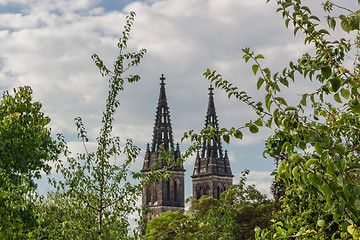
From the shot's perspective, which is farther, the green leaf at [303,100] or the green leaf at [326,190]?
the green leaf at [303,100]

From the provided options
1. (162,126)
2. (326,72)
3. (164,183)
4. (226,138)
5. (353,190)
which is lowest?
(353,190)

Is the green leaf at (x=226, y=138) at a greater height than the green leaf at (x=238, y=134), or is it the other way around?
the green leaf at (x=238, y=134)

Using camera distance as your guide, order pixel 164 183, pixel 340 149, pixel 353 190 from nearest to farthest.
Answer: pixel 353 190 < pixel 340 149 < pixel 164 183

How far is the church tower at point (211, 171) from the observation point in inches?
3265

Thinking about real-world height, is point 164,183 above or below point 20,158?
above

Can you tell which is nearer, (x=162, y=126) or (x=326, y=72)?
(x=326, y=72)

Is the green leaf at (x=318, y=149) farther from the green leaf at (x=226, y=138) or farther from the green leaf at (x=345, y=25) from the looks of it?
the green leaf at (x=345, y=25)

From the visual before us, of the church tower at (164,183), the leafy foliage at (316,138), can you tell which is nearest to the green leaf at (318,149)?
the leafy foliage at (316,138)

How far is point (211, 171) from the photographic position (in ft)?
272

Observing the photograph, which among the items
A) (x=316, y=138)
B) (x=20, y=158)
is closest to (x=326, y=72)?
(x=316, y=138)

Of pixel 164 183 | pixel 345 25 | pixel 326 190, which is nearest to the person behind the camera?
pixel 326 190

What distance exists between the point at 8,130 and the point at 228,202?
724 cm

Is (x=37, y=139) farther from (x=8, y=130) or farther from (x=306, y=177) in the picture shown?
(x=306, y=177)

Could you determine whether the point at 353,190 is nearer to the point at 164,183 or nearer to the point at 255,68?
the point at 255,68
